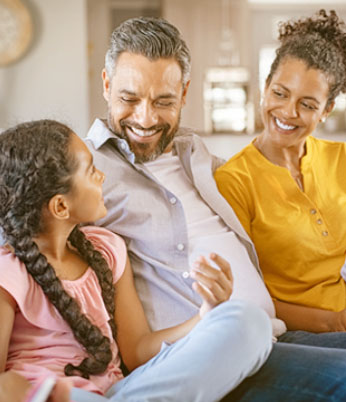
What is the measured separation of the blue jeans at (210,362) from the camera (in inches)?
39.0

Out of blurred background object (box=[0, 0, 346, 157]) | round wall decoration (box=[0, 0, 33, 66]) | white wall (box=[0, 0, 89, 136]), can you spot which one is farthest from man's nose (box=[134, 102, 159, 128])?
round wall decoration (box=[0, 0, 33, 66])

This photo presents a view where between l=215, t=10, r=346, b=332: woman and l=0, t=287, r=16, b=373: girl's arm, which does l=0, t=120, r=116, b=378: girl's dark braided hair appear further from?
l=215, t=10, r=346, b=332: woman

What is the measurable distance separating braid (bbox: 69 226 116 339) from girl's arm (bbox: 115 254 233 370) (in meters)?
0.03

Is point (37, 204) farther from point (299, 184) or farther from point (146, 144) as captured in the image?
point (299, 184)

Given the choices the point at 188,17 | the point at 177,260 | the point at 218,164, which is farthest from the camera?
the point at 188,17

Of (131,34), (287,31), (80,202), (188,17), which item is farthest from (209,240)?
(188,17)

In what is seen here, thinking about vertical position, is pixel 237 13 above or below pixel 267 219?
above

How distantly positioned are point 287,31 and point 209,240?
771 millimetres

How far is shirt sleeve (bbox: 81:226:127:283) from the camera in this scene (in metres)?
1.32

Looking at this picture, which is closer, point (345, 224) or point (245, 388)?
point (245, 388)

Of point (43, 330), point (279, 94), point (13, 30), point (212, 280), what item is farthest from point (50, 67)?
point (212, 280)

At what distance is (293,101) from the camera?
172 centimetres

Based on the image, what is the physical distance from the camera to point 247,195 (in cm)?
166

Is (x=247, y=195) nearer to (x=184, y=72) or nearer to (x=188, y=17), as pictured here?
(x=184, y=72)
